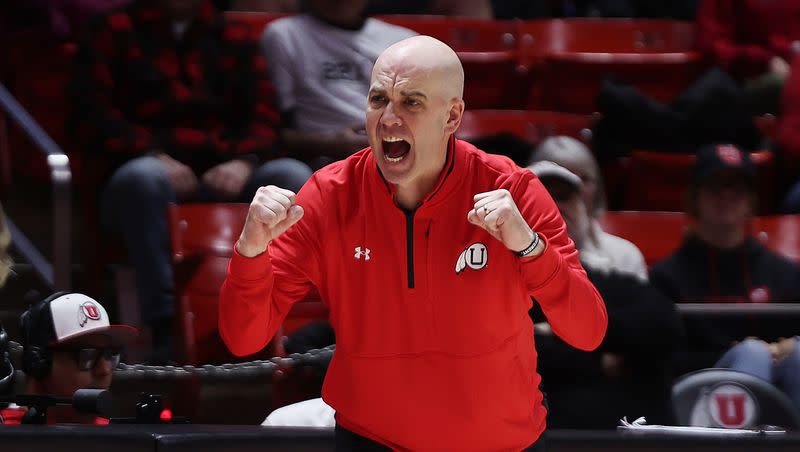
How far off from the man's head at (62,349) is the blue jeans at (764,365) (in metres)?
1.85

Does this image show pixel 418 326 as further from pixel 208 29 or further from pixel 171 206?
pixel 208 29

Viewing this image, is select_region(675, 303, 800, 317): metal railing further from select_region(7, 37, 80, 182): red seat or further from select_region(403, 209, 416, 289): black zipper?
select_region(7, 37, 80, 182): red seat

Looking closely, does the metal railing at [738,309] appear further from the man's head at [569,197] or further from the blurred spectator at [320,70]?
the blurred spectator at [320,70]

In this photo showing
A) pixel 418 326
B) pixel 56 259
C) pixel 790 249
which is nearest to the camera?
pixel 418 326

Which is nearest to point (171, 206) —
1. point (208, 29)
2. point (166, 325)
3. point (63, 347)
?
point (166, 325)

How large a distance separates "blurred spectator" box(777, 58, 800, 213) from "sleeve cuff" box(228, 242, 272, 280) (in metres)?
3.88

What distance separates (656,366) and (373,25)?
2442 mm

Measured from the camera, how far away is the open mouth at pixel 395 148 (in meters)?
2.52

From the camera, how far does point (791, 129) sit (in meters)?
5.83

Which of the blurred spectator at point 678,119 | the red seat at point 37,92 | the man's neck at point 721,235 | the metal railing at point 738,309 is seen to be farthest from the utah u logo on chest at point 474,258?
the red seat at point 37,92

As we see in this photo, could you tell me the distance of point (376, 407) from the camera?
2.55m

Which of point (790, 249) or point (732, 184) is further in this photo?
point (790, 249)

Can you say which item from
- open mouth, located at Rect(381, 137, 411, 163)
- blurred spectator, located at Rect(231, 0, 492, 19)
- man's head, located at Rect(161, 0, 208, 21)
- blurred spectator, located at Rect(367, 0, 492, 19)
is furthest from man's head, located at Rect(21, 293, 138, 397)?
blurred spectator, located at Rect(367, 0, 492, 19)

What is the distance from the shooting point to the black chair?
359 centimetres
